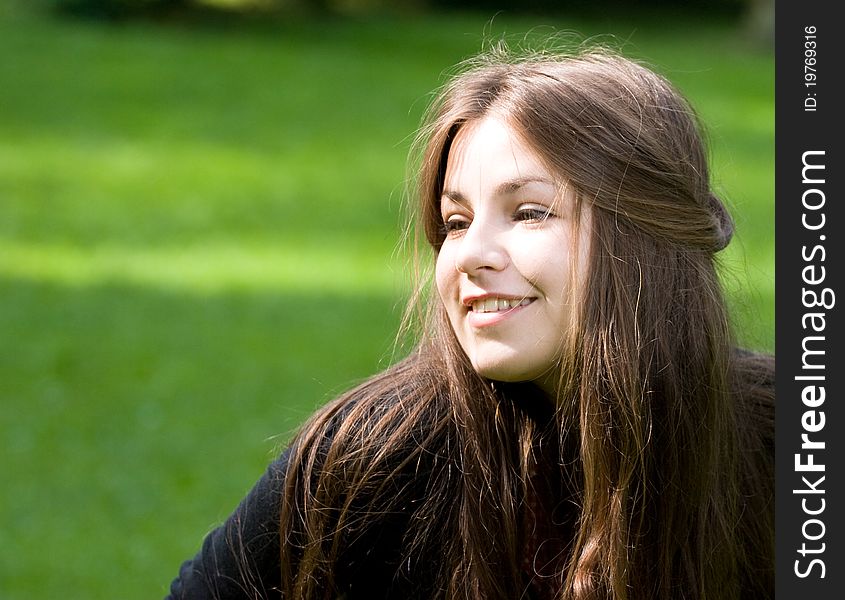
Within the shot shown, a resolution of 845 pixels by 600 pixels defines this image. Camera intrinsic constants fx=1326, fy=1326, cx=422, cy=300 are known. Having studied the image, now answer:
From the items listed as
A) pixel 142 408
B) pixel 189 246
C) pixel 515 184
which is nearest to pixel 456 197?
pixel 515 184

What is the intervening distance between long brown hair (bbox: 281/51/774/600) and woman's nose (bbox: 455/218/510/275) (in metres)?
0.15

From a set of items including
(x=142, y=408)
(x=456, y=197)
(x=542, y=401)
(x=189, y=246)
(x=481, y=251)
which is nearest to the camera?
(x=481, y=251)

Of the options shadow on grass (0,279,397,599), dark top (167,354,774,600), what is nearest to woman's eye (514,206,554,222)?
dark top (167,354,774,600)

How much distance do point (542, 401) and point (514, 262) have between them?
0.37m

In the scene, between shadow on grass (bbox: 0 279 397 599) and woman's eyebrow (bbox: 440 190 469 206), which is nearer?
woman's eyebrow (bbox: 440 190 469 206)

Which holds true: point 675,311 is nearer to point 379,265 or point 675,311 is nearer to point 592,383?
point 592,383

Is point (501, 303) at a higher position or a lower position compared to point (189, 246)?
lower

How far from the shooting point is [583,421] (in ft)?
7.69

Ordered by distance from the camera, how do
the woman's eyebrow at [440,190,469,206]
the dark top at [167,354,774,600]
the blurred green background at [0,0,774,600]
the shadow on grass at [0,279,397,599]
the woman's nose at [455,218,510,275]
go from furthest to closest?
the blurred green background at [0,0,774,600]
the shadow on grass at [0,279,397,599]
the dark top at [167,354,774,600]
the woman's eyebrow at [440,190,469,206]
the woman's nose at [455,218,510,275]

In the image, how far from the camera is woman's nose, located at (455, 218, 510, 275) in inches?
88.5

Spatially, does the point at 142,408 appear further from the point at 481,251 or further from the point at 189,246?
the point at 481,251

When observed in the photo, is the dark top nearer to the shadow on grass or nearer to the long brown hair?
the long brown hair

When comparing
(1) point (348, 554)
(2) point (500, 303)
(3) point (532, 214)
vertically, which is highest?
(3) point (532, 214)
